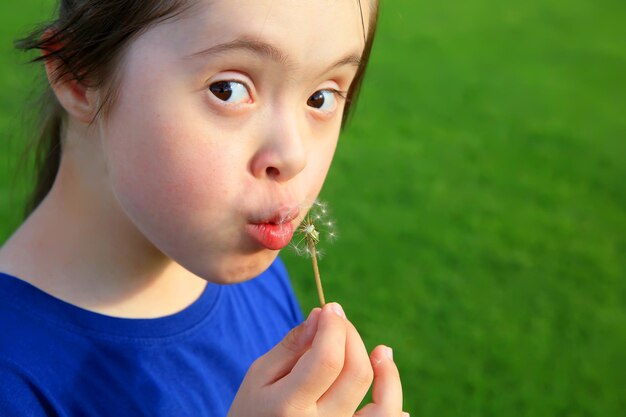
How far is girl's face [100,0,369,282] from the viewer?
120 centimetres

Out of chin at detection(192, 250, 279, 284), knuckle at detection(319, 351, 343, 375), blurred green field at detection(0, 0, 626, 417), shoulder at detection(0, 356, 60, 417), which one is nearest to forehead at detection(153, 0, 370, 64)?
chin at detection(192, 250, 279, 284)

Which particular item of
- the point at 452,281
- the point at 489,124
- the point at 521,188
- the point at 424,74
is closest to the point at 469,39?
the point at 424,74

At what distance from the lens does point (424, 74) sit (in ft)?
21.6

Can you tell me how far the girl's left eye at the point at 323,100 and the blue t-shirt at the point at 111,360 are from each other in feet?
1.70

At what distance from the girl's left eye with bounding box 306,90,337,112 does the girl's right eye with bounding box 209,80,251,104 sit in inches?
5.2

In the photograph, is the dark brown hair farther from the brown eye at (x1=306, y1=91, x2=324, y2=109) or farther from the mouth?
the mouth

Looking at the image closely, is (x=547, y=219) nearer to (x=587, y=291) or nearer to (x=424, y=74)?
(x=587, y=291)

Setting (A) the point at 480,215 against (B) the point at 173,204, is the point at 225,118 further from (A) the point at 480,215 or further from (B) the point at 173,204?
(A) the point at 480,215

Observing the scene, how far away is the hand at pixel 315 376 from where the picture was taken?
1.21 meters

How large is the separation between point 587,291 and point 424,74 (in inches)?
119

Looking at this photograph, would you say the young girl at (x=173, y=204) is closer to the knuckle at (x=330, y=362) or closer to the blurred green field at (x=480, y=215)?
the knuckle at (x=330, y=362)

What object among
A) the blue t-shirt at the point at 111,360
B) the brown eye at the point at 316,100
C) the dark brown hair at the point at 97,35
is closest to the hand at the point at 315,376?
the blue t-shirt at the point at 111,360

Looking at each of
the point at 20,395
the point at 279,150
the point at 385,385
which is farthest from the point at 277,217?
the point at 20,395

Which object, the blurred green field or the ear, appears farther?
the blurred green field
